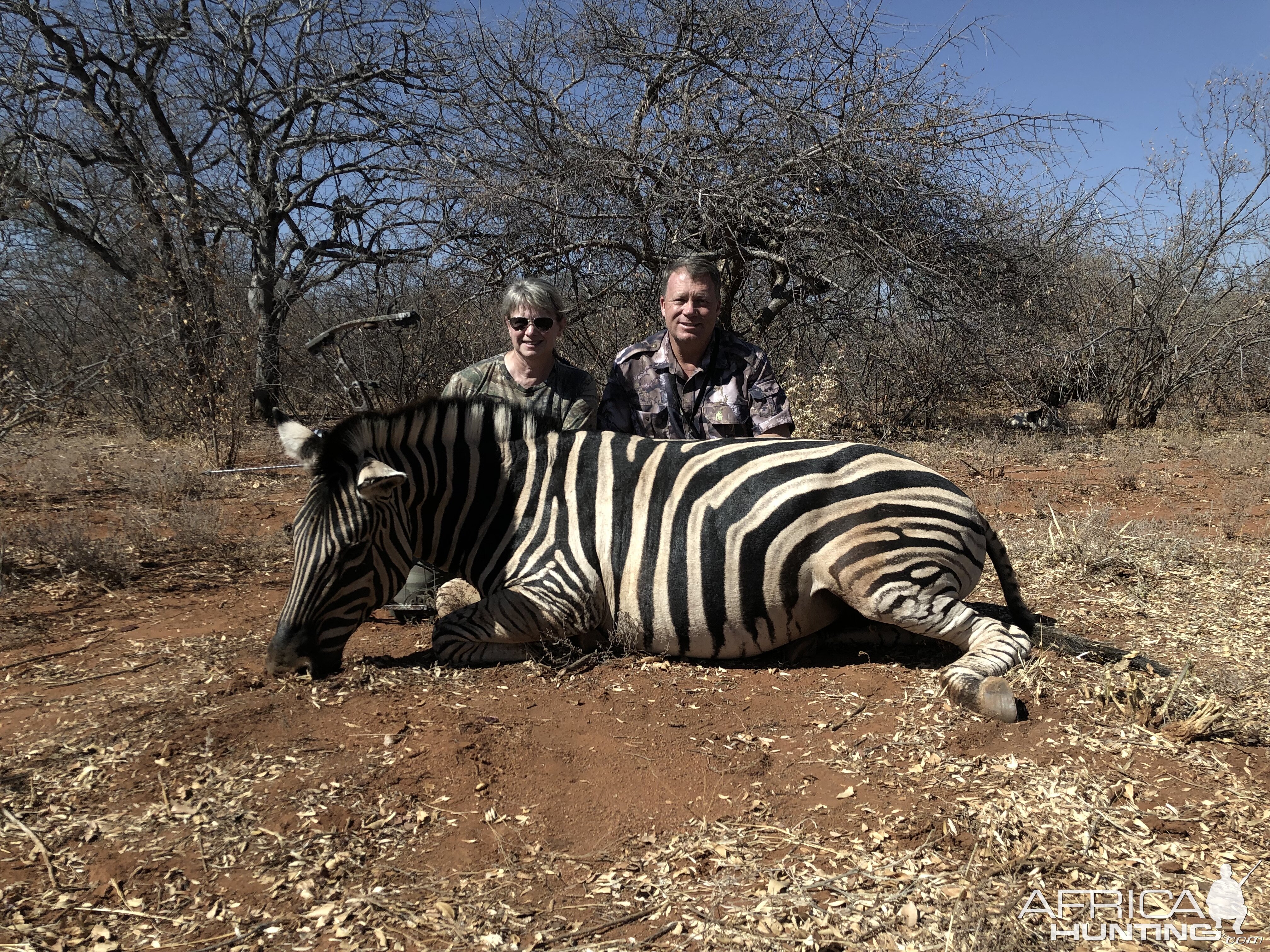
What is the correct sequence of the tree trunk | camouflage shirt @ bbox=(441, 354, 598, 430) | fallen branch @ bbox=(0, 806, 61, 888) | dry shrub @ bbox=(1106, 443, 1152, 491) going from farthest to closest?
the tree trunk
dry shrub @ bbox=(1106, 443, 1152, 491)
camouflage shirt @ bbox=(441, 354, 598, 430)
fallen branch @ bbox=(0, 806, 61, 888)

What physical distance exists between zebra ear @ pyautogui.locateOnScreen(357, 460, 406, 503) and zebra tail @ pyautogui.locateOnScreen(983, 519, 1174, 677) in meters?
2.66

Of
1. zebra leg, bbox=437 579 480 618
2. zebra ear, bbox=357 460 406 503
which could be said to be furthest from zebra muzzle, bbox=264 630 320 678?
zebra leg, bbox=437 579 480 618

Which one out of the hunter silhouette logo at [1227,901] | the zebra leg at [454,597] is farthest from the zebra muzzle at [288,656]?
the hunter silhouette logo at [1227,901]

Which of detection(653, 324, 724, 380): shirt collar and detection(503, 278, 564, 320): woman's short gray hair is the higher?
detection(503, 278, 564, 320): woman's short gray hair

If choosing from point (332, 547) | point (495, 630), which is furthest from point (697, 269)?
point (332, 547)

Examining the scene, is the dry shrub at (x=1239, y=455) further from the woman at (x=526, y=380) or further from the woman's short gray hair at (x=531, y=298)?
the woman's short gray hair at (x=531, y=298)

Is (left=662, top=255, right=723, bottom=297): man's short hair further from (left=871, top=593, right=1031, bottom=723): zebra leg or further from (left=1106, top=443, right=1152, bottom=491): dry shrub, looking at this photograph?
(left=1106, top=443, right=1152, bottom=491): dry shrub

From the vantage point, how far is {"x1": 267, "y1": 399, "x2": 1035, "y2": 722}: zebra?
331 centimetres

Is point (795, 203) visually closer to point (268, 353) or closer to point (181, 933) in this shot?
point (268, 353)

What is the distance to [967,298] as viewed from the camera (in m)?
9.62

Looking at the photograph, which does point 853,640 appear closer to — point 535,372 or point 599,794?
point 599,794

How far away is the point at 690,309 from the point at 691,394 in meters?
0.57

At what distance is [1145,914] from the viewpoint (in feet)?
6.59

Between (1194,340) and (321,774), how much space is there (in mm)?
14754
